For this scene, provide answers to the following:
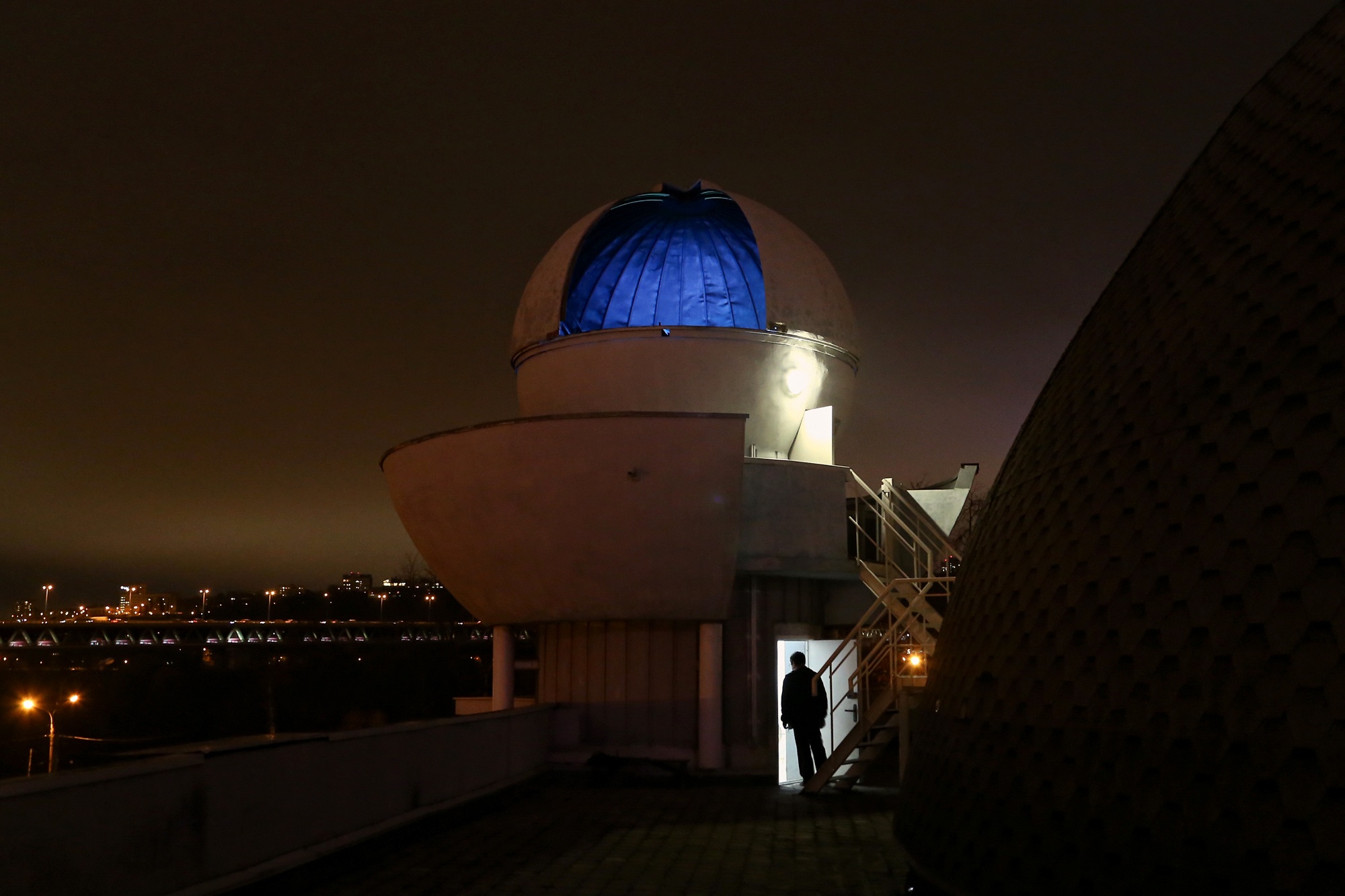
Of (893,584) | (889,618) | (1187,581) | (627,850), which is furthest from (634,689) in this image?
(1187,581)

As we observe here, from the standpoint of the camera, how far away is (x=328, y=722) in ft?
210

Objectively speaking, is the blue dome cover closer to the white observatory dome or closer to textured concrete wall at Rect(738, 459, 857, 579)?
the white observatory dome

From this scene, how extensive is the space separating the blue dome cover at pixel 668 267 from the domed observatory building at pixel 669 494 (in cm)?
5

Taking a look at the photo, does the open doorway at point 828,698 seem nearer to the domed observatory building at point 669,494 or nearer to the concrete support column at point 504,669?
the domed observatory building at point 669,494

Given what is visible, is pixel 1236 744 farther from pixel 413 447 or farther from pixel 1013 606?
pixel 413 447

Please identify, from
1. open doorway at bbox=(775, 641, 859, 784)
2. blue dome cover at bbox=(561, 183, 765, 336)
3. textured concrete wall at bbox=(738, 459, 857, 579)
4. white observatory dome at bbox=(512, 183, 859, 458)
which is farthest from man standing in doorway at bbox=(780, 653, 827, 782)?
blue dome cover at bbox=(561, 183, 765, 336)

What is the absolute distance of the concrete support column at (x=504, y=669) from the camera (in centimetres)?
1894

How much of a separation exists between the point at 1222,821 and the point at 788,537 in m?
11.7

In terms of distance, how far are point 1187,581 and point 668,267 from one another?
15.4m

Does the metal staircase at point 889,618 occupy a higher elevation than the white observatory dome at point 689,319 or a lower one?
lower

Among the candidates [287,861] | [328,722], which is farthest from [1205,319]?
[328,722]

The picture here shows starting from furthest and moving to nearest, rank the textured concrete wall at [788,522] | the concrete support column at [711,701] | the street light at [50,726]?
the street light at [50,726], the textured concrete wall at [788,522], the concrete support column at [711,701]

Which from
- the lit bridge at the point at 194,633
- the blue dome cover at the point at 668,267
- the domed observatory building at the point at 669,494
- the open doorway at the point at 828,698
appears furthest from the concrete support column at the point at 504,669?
the lit bridge at the point at 194,633

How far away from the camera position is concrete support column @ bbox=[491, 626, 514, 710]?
18938 millimetres
